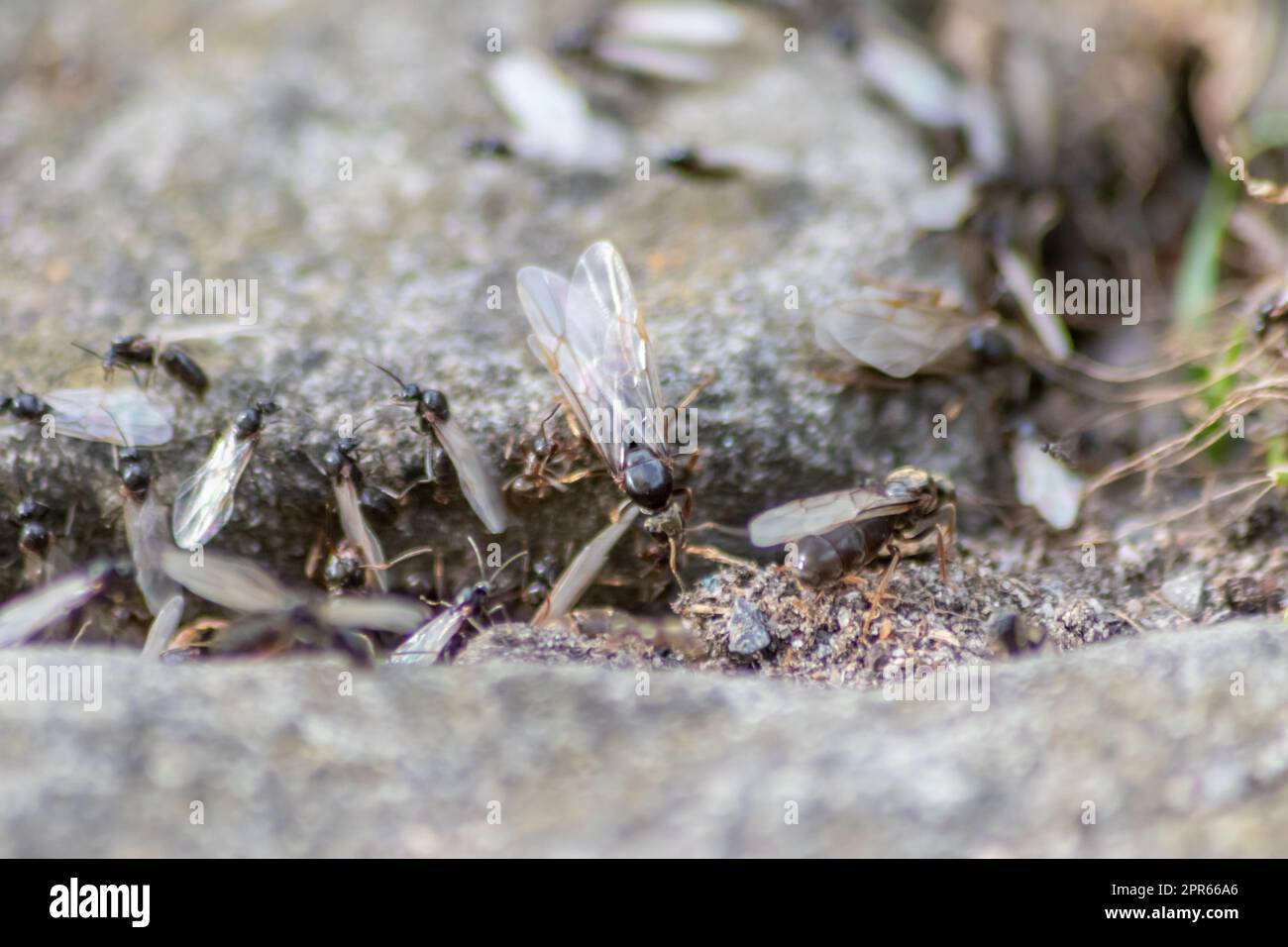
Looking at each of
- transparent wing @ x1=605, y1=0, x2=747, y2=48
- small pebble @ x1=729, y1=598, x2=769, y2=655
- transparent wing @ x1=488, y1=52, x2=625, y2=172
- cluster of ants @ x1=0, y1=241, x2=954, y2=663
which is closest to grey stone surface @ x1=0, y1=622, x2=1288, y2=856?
small pebble @ x1=729, y1=598, x2=769, y2=655

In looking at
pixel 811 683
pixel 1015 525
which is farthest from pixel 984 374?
pixel 811 683

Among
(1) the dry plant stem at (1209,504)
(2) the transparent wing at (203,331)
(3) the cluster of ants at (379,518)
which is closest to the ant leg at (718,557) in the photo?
(3) the cluster of ants at (379,518)

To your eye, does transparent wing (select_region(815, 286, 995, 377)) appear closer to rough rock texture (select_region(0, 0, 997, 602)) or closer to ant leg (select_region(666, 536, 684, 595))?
rough rock texture (select_region(0, 0, 997, 602))

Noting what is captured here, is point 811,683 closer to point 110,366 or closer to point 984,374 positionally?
point 984,374

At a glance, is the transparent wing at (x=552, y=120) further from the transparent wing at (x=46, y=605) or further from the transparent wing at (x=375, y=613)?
the transparent wing at (x=46, y=605)

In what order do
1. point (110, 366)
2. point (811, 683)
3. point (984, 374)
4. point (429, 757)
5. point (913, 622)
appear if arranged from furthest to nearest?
point (984, 374), point (110, 366), point (913, 622), point (811, 683), point (429, 757)
